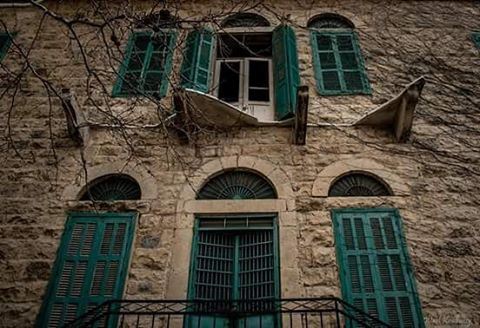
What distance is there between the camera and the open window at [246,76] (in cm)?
707

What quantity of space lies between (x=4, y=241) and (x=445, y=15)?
908cm

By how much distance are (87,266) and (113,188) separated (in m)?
1.32

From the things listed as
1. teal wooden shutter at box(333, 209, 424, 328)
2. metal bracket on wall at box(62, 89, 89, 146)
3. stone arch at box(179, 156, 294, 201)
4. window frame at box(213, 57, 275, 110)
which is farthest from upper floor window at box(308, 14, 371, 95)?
metal bracket on wall at box(62, 89, 89, 146)

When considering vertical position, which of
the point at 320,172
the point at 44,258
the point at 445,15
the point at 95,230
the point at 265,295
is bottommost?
the point at 265,295

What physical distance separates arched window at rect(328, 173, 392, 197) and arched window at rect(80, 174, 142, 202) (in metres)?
2.93

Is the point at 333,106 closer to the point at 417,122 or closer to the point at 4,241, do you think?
the point at 417,122

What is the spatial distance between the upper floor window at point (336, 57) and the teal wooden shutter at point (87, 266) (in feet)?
13.7

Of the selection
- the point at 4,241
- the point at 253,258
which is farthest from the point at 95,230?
the point at 253,258

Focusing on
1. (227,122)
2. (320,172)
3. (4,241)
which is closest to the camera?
(4,241)

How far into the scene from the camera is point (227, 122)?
7098 mm

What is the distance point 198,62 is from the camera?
7906 millimetres

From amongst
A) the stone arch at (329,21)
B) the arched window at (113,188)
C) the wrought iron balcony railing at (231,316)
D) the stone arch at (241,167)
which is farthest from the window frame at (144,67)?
the wrought iron balcony railing at (231,316)

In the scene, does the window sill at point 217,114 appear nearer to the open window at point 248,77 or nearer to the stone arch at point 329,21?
the open window at point 248,77

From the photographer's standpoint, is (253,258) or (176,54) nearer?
(253,258)
